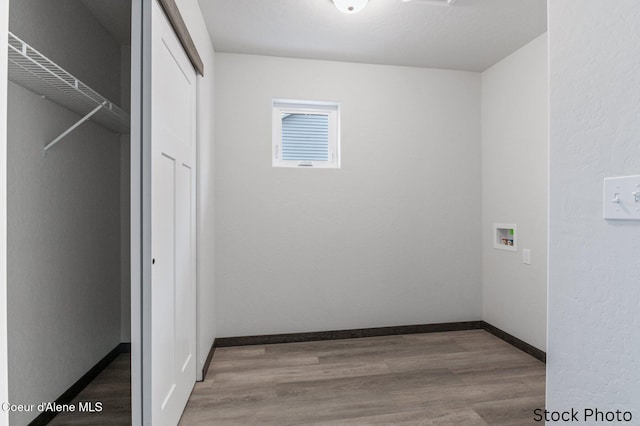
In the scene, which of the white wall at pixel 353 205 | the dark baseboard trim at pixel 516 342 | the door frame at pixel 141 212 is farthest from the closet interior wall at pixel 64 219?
the dark baseboard trim at pixel 516 342

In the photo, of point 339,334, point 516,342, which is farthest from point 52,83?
point 516,342

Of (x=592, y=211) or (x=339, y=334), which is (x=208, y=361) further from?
(x=592, y=211)

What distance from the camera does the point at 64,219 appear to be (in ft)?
6.59

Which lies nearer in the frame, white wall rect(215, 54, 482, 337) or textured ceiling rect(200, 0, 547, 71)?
textured ceiling rect(200, 0, 547, 71)

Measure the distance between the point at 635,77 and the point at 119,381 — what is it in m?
2.91

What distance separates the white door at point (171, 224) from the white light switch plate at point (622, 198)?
5.14ft

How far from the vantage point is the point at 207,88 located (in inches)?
98.6

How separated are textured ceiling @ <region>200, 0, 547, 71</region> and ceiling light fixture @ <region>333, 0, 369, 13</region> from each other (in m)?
0.13

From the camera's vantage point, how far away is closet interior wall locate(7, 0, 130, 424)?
5.24 feet

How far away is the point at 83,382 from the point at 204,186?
4.63ft

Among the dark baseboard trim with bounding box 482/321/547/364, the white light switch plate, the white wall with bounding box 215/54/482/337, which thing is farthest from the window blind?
the white light switch plate

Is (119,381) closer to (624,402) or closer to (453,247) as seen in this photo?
(624,402)

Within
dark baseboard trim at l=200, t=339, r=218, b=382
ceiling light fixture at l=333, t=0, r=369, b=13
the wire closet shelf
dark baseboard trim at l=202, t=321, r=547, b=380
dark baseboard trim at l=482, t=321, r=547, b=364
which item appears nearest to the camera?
the wire closet shelf

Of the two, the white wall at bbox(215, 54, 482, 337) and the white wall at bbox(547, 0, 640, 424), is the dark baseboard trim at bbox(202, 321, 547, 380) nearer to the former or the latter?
the white wall at bbox(215, 54, 482, 337)
